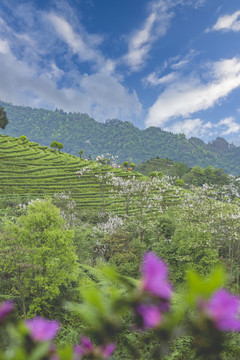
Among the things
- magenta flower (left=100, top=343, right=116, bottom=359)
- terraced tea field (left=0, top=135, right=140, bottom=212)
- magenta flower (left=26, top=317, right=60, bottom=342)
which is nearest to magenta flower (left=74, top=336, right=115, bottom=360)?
magenta flower (left=100, top=343, right=116, bottom=359)

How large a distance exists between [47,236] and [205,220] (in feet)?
35.8

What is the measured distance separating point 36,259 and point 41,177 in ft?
116

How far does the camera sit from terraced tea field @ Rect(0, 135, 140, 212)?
122 ft

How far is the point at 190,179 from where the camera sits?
252 ft

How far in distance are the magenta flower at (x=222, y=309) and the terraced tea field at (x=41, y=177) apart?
32.4 m

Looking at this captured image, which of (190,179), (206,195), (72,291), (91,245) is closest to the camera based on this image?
(72,291)

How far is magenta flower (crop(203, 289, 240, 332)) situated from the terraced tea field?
32406 millimetres

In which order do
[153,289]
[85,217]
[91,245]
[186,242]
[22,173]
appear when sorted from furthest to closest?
1. [22,173]
2. [85,217]
3. [91,245]
4. [186,242]
5. [153,289]

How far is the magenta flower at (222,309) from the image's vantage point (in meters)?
0.44

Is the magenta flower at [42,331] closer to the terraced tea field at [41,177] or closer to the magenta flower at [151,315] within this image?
the magenta flower at [151,315]

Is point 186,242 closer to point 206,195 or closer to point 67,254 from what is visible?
point 206,195

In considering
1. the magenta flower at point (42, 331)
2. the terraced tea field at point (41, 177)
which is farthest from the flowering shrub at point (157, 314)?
the terraced tea field at point (41, 177)

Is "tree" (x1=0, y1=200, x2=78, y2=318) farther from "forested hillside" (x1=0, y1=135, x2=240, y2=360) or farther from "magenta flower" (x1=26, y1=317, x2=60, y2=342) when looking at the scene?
"magenta flower" (x1=26, y1=317, x2=60, y2=342)

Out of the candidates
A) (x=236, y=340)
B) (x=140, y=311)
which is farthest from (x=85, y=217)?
(x=140, y=311)
